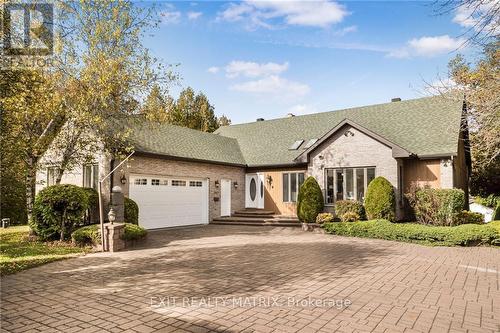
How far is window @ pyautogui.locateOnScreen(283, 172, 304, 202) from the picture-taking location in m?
19.8

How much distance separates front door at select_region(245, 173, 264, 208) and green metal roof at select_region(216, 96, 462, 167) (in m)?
0.96

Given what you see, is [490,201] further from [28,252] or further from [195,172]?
[28,252]

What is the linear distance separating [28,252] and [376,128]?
17.6 m

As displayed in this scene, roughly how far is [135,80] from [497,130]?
475 inches

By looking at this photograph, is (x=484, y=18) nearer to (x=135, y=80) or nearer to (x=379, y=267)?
(x=379, y=267)

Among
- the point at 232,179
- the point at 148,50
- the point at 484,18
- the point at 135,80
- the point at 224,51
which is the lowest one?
the point at 232,179

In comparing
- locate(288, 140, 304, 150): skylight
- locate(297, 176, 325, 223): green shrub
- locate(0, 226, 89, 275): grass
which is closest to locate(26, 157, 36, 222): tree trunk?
locate(0, 226, 89, 275): grass

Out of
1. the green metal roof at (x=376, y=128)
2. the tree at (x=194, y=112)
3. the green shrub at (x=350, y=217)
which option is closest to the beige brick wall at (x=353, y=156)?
the green metal roof at (x=376, y=128)

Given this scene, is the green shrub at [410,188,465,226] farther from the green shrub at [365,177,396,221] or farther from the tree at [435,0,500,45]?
the tree at [435,0,500,45]

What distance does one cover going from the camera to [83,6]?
498 inches

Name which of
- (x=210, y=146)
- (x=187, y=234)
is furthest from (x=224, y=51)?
(x=187, y=234)

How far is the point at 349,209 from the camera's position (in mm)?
16078

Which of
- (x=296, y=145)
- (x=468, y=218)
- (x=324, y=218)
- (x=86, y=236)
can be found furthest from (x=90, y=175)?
(x=468, y=218)

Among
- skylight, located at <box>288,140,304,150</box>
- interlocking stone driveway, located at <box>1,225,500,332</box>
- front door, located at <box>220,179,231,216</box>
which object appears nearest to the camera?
interlocking stone driveway, located at <box>1,225,500,332</box>
